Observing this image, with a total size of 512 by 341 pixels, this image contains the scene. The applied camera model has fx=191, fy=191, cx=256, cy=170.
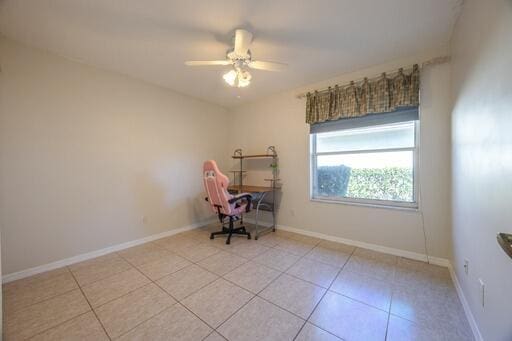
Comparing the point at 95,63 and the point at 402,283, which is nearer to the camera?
the point at 402,283

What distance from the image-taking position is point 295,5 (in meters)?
1.59

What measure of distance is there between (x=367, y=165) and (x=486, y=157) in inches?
62.2

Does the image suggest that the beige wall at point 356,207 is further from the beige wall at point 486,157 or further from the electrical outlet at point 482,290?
the electrical outlet at point 482,290

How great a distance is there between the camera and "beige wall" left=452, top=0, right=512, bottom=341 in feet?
3.14

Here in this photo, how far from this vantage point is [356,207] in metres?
2.74

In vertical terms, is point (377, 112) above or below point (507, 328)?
above

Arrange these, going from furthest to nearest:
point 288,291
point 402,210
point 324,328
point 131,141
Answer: point 131,141 < point 402,210 < point 288,291 < point 324,328

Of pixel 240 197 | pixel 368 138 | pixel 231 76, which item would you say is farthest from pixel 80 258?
pixel 368 138

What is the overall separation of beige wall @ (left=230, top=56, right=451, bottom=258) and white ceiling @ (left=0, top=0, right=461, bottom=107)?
53cm

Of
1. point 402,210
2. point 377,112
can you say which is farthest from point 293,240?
point 377,112

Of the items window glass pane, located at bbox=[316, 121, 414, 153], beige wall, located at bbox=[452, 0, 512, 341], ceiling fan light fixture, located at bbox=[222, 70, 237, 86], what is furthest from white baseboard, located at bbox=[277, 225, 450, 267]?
ceiling fan light fixture, located at bbox=[222, 70, 237, 86]

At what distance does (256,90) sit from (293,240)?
2.62 metres

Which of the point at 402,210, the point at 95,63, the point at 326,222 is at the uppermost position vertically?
the point at 95,63

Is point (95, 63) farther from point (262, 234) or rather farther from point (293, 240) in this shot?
point (293, 240)
